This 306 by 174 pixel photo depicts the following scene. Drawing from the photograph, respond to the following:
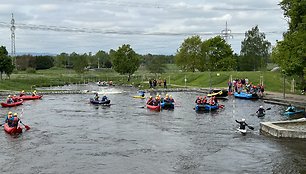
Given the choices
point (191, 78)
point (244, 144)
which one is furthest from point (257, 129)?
point (191, 78)

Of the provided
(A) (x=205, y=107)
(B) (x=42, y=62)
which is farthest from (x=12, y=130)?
(B) (x=42, y=62)

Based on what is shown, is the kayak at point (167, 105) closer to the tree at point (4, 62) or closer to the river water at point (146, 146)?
the river water at point (146, 146)

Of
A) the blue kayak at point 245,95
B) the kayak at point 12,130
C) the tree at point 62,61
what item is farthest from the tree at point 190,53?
the tree at point 62,61

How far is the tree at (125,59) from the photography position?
9925 centimetres

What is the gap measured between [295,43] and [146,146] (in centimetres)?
2440

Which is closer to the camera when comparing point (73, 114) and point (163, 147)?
point (163, 147)

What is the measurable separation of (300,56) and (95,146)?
26038mm

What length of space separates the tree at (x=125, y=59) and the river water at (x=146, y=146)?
2299 inches

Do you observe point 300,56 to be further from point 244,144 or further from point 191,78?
point 191,78

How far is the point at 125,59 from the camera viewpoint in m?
99.7

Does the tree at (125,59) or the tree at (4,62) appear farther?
the tree at (125,59)

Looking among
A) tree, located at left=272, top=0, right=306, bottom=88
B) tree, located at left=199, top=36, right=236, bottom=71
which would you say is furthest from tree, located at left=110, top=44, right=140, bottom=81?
tree, located at left=272, top=0, right=306, bottom=88

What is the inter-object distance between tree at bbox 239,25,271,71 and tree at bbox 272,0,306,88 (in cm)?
5817

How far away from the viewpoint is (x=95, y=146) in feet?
85.7
